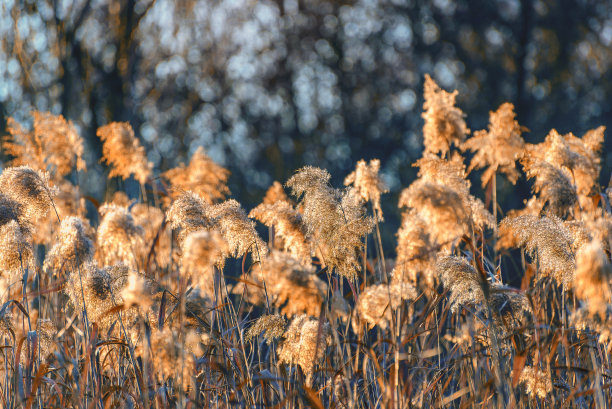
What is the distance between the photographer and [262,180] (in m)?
11.0

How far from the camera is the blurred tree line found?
32.8 feet

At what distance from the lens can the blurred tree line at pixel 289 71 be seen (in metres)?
9.99

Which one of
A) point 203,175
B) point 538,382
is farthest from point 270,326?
point 203,175

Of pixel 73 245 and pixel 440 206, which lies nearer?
pixel 440 206

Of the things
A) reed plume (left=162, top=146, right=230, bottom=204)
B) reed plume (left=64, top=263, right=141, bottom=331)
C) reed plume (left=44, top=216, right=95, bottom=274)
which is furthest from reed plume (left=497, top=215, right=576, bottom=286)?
reed plume (left=162, top=146, right=230, bottom=204)

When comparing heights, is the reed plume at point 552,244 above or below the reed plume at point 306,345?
above

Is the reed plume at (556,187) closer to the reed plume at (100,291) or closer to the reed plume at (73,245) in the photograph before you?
the reed plume at (100,291)

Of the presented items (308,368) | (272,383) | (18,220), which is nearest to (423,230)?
(308,368)

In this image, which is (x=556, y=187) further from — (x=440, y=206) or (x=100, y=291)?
(x=100, y=291)

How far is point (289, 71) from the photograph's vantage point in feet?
36.3

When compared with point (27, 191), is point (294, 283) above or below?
below

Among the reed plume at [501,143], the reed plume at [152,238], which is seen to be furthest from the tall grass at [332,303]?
the reed plume at [152,238]

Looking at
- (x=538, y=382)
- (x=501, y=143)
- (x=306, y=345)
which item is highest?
(x=501, y=143)

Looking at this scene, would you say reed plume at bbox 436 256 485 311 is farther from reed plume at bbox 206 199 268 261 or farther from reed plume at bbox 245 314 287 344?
reed plume at bbox 206 199 268 261
